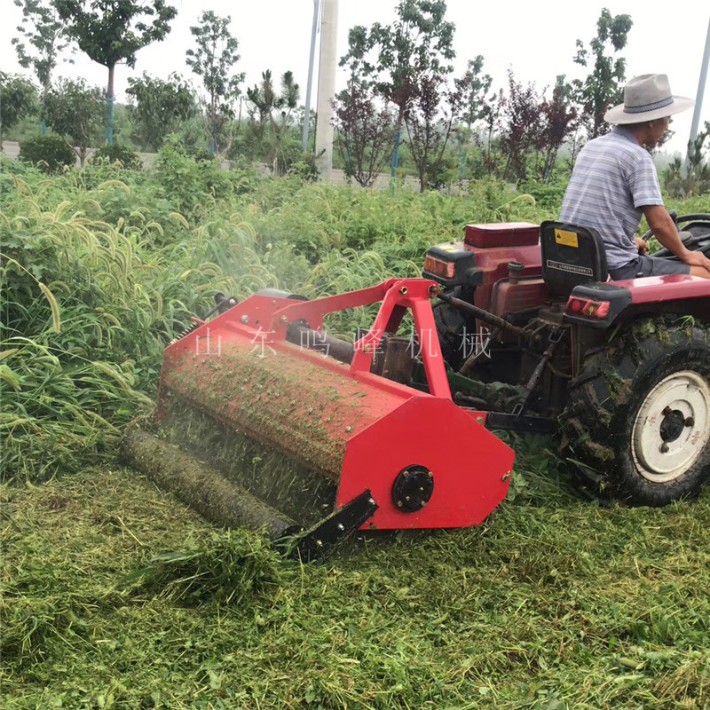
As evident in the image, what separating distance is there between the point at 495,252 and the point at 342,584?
203cm

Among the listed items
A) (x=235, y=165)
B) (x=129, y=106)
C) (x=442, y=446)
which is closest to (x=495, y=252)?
(x=442, y=446)

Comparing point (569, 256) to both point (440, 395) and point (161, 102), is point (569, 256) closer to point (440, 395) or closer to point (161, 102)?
point (440, 395)

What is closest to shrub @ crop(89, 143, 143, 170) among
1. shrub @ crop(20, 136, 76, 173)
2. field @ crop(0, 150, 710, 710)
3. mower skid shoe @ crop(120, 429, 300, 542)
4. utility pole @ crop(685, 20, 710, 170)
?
shrub @ crop(20, 136, 76, 173)

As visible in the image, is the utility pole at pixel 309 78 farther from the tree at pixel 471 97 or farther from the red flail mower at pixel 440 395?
the red flail mower at pixel 440 395

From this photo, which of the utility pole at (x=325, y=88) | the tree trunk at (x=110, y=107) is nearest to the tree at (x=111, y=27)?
the tree trunk at (x=110, y=107)

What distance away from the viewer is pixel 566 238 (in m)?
4.19

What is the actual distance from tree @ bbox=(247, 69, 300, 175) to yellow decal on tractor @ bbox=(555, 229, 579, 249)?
35.9ft

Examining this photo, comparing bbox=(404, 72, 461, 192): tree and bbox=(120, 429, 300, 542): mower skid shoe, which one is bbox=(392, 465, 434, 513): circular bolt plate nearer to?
bbox=(120, 429, 300, 542): mower skid shoe

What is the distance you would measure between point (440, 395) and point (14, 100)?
2102 centimetres

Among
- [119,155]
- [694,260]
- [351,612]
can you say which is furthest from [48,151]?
[351,612]

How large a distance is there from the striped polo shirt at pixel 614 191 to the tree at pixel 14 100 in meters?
19.1

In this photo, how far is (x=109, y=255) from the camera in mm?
5586

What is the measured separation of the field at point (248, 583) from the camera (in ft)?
8.79

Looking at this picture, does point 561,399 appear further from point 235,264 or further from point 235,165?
point 235,165
